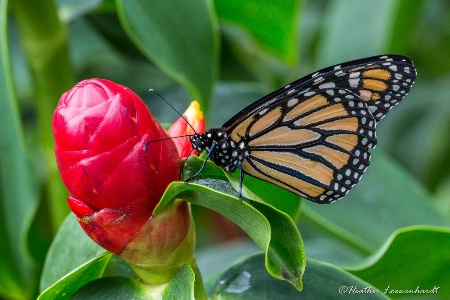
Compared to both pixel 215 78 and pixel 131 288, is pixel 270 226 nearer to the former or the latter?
pixel 131 288

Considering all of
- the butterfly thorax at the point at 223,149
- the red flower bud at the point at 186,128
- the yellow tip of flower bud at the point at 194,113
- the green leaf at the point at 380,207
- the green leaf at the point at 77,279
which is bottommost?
the green leaf at the point at 380,207

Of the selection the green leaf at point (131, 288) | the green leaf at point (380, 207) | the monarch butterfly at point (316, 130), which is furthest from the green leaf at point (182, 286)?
the green leaf at point (380, 207)

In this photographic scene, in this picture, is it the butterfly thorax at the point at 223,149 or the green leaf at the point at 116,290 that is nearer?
the green leaf at the point at 116,290

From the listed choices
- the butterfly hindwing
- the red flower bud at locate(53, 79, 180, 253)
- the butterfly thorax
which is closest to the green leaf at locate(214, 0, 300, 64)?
the butterfly hindwing

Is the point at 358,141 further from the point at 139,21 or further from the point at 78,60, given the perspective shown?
the point at 78,60

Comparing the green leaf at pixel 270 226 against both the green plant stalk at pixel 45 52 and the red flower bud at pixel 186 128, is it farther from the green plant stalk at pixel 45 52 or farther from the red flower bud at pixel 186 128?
the green plant stalk at pixel 45 52

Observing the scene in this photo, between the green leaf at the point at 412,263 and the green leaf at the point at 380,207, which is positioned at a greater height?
the green leaf at the point at 412,263

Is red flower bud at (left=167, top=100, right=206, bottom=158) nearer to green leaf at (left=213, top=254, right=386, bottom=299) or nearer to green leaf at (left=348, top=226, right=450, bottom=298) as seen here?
green leaf at (left=213, top=254, right=386, bottom=299)
